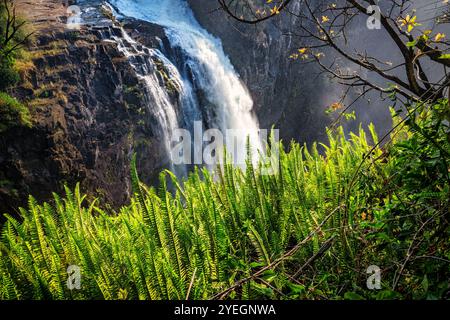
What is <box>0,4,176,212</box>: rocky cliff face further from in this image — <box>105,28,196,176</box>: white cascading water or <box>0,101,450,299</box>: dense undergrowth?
<box>0,101,450,299</box>: dense undergrowth

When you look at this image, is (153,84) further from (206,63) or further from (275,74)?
(275,74)

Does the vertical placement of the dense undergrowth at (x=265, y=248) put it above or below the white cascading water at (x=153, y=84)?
below

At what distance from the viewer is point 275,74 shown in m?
20.4

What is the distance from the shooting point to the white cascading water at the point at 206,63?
1300 cm

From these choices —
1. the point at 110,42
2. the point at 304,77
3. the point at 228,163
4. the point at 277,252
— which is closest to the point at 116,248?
the point at 277,252

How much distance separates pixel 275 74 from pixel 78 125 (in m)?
14.0

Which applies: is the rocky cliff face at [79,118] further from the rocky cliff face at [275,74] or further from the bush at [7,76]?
the rocky cliff face at [275,74]

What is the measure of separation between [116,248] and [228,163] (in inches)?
39.6

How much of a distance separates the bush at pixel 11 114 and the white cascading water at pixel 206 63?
18.0 ft

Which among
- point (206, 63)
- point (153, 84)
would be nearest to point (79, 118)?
point (153, 84)

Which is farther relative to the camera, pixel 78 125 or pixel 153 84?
pixel 153 84

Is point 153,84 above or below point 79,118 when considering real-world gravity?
above

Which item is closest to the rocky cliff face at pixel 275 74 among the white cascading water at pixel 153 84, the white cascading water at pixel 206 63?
the white cascading water at pixel 206 63

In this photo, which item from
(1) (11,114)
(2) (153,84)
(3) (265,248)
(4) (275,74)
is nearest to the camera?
(3) (265,248)
